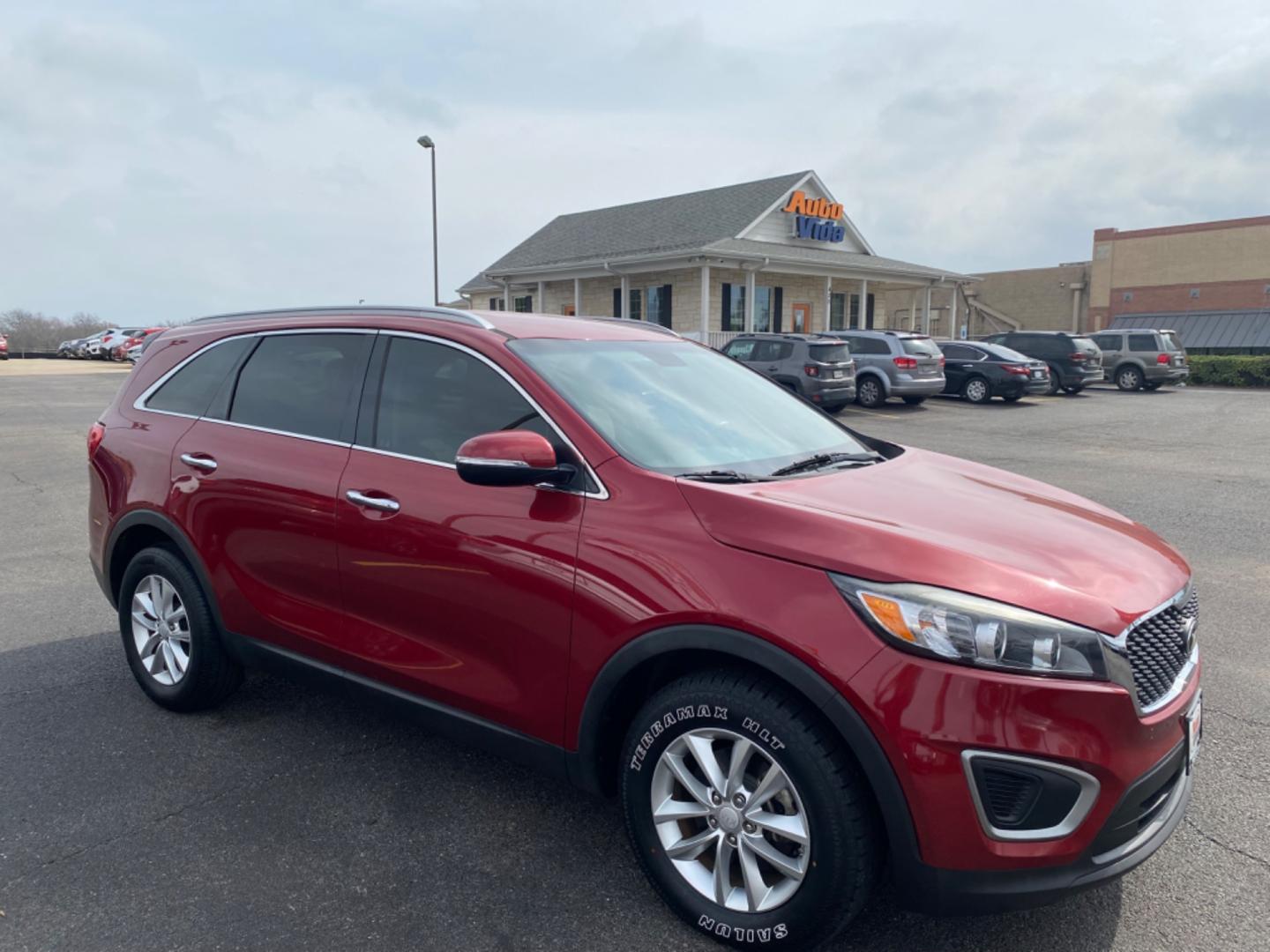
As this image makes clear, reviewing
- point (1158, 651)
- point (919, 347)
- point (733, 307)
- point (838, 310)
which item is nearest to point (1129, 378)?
point (838, 310)

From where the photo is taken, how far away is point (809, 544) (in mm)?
2447

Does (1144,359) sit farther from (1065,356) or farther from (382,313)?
(382,313)

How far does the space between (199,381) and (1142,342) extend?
28.1 metres

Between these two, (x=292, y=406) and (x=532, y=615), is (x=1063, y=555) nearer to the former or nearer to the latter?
(x=532, y=615)

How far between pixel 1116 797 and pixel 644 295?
27.7 meters

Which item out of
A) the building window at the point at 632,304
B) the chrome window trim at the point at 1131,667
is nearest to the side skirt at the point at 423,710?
the chrome window trim at the point at 1131,667

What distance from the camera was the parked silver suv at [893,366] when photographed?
67.4 feet

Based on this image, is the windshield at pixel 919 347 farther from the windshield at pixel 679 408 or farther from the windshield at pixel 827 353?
the windshield at pixel 679 408

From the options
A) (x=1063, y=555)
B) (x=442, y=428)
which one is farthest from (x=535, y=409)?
(x=1063, y=555)

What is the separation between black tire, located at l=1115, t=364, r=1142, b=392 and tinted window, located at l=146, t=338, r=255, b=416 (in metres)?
27.9

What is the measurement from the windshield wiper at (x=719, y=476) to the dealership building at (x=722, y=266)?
22109mm

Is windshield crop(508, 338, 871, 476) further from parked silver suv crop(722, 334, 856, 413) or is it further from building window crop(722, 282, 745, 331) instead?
building window crop(722, 282, 745, 331)

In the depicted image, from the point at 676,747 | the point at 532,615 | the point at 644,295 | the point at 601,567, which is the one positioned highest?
the point at 644,295

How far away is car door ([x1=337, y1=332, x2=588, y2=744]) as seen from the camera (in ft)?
9.38
